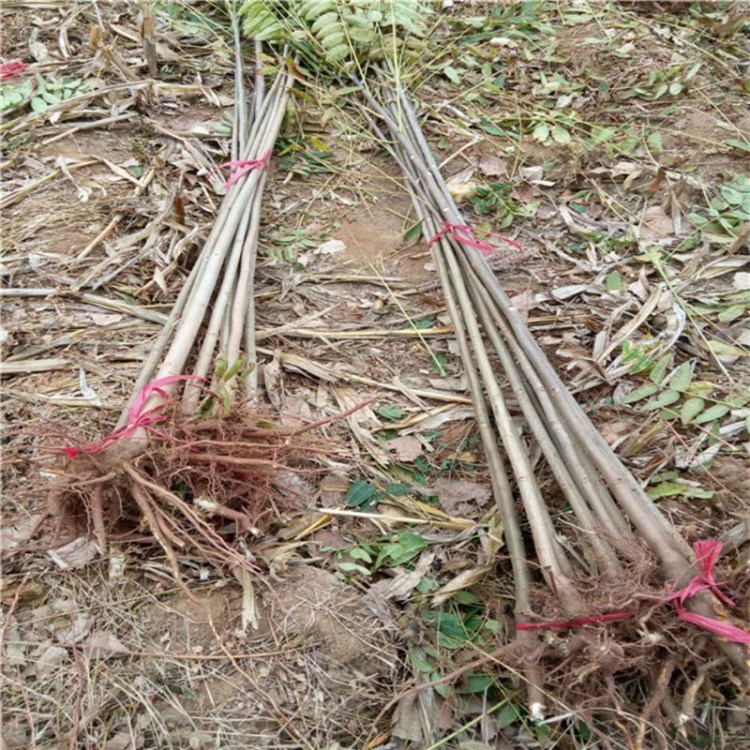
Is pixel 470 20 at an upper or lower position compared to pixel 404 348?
upper

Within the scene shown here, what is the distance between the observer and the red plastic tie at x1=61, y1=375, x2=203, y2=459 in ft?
4.42

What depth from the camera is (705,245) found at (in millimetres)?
2072

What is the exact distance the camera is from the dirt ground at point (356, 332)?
1.27m

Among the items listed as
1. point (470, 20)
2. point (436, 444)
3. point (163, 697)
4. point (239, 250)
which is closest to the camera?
point (163, 697)

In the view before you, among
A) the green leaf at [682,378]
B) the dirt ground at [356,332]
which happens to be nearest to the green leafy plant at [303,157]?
the dirt ground at [356,332]

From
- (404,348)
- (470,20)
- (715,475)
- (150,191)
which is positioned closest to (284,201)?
(150,191)

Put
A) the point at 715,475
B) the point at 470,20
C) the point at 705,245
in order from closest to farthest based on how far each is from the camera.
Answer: the point at 715,475
the point at 705,245
the point at 470,20

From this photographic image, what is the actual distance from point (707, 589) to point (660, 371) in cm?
69

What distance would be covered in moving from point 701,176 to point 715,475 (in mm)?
1214

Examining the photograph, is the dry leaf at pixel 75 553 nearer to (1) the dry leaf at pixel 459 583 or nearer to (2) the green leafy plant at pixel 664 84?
(1) the dry leaf at pixel 459 583

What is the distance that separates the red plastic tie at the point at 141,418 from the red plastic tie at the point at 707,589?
99 centimetres

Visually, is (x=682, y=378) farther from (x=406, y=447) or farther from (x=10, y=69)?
(x=10, y=69)

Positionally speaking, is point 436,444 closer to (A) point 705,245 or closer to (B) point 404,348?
(B) point 404,348

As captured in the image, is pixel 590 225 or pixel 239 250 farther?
pixel 590 225
